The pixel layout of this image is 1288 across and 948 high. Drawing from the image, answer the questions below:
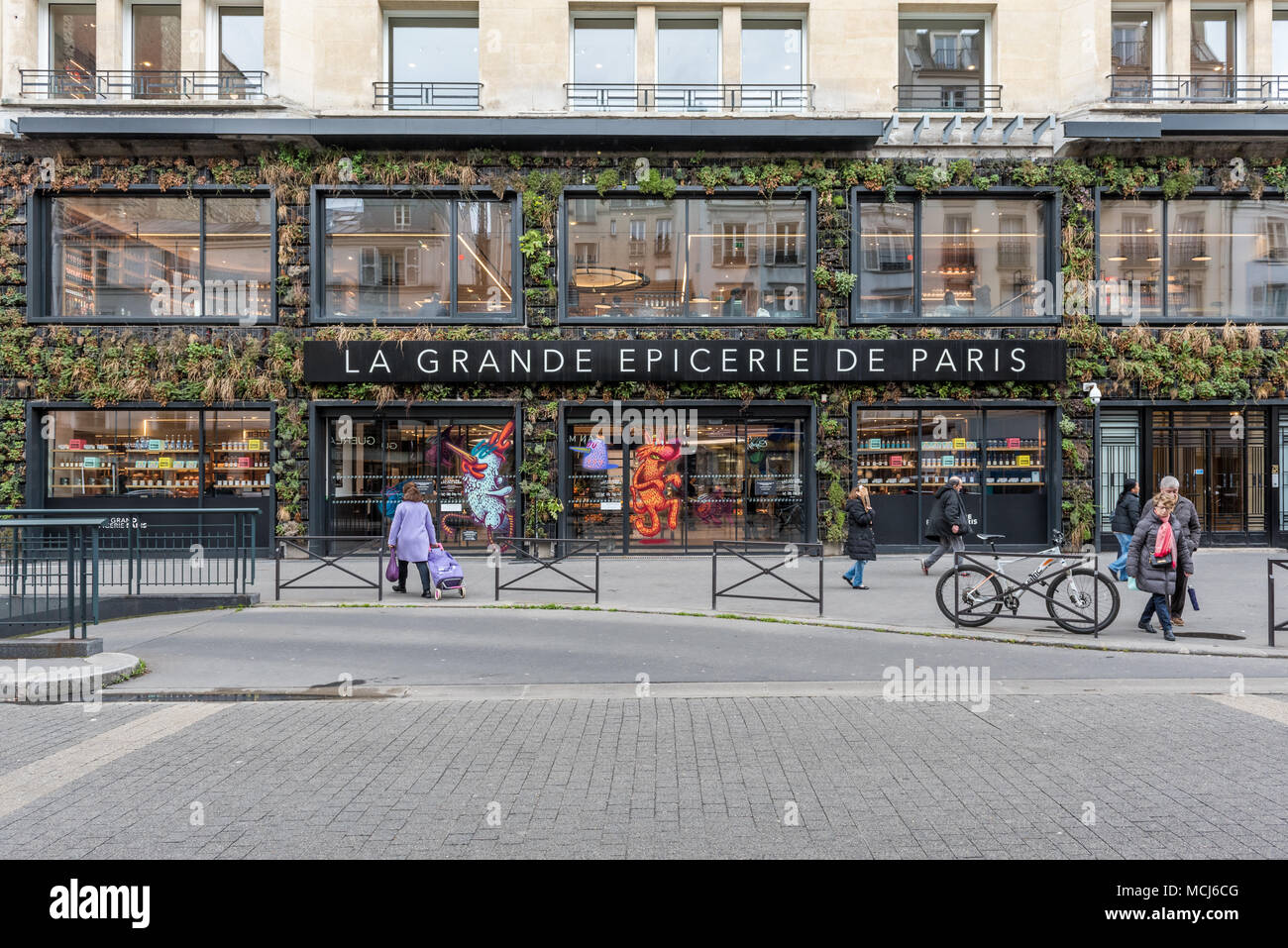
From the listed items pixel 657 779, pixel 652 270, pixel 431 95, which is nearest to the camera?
pixel 657 779

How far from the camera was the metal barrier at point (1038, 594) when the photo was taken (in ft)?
33.2

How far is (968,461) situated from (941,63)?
340 inches

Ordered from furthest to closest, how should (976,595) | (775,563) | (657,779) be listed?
1. (775,563)
2. (976,595)
3. (657,779)

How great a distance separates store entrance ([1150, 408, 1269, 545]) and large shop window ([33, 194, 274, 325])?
1948cm

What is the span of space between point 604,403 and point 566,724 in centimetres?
1184

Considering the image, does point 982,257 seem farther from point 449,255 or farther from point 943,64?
point 449,255

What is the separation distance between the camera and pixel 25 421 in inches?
697

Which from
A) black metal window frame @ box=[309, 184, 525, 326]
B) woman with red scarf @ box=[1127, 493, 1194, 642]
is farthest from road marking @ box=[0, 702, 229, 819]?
black metal window frame @ box=[309, 184, 525, 326]

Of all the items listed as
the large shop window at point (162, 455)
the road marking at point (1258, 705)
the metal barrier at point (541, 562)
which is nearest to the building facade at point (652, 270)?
the large shop window at point (162, 455)

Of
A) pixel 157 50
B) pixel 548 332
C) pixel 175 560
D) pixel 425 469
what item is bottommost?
pixel 175 560

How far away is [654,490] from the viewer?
Answer: 60.0ft

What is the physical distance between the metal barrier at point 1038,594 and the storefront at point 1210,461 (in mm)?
9091

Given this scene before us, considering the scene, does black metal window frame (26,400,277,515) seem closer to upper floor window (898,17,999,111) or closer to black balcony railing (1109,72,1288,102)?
upper floor window (898,17,999,111)

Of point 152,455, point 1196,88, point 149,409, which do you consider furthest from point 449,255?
point 1196,88
